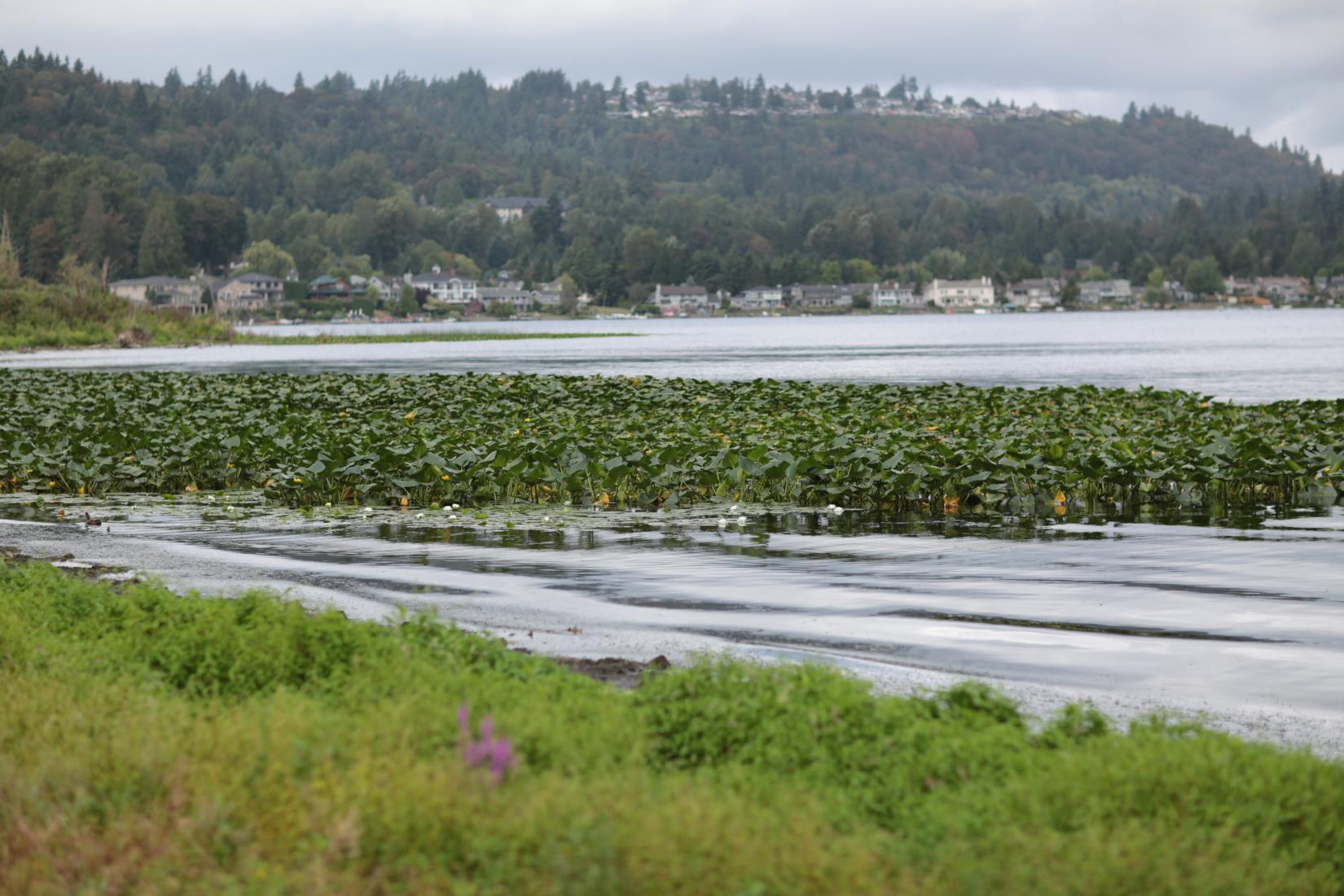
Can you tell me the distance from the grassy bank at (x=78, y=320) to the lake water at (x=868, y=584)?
66566 millimetres

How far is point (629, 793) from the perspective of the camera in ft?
20.5

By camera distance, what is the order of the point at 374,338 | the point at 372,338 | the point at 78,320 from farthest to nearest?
the point at 372,338 < the point at 374,338 < the point at 78,320

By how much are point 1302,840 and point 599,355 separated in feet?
254

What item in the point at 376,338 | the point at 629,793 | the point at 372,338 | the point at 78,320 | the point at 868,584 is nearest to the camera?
the point at 629,793

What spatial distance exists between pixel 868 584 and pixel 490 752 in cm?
850

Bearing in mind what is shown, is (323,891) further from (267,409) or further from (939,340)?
(939,340)

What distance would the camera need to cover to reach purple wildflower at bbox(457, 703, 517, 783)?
627 centimetres

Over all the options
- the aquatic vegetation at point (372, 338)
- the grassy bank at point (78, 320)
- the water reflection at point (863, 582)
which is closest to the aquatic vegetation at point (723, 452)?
the water reflection at point (863, 582)

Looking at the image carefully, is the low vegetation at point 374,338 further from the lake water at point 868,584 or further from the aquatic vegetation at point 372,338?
the lake water at point 868,584

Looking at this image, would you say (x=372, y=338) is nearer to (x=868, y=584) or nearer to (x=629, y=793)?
(x=868, y=584)

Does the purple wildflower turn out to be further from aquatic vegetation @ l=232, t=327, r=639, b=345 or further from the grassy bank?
aquatic vegetation @ l=232, t=327, r=639, b=345

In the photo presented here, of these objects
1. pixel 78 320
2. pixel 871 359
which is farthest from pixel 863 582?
pixel 78 320

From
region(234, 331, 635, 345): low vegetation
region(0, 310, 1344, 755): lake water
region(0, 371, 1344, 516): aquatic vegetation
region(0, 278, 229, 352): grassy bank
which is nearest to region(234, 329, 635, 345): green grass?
region(234, 331, 635, 345): low vegetation

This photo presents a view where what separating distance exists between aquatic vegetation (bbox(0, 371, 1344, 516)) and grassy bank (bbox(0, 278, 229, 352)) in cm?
5661
